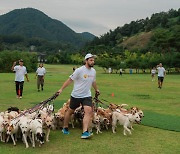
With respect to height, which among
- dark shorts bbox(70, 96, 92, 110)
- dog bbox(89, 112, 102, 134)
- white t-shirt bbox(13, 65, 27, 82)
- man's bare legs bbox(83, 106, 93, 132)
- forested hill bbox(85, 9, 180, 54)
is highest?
forested hill bbox(85, 9, 180, 54)

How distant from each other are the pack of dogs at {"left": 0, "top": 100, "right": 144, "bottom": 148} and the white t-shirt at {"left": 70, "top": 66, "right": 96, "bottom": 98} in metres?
0.65

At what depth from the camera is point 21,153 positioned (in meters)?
7.55

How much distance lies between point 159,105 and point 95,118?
7.35 m

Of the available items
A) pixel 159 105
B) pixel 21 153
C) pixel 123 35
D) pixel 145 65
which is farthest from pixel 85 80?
pixel 123 35

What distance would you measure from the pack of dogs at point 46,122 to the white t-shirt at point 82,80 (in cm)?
65

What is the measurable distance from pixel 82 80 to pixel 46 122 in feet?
5.11

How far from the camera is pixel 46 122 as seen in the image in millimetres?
8609

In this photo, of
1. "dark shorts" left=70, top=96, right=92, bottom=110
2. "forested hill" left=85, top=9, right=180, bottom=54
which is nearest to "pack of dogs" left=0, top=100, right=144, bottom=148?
"dark shorts" left=70, top=96, right=92, bottom=110

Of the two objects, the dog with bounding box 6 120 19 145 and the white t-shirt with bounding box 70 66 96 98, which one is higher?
the white t-shirt with bounding box 70 66 96 98

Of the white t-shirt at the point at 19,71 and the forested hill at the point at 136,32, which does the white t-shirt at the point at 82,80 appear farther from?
the forested hill at the point at 136,32

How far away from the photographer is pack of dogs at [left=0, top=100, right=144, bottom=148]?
809 cm

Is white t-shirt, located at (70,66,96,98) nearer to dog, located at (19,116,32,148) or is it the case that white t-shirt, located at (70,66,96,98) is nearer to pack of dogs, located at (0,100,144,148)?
pack of dogs, located at (0,100,144,148)

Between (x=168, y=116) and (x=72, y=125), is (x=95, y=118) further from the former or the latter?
(x=168, y=116)

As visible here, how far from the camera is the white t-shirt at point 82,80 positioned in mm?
Result: 9086
